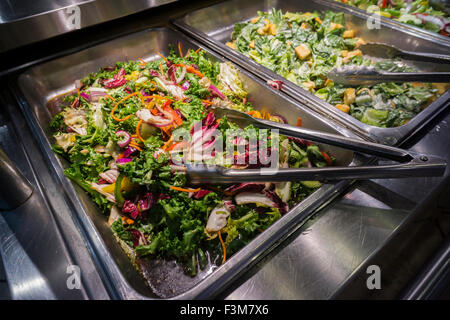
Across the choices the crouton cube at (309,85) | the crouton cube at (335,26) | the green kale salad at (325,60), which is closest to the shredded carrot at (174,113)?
the green kale salad at (325,60)

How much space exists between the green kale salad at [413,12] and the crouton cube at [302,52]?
1.04m

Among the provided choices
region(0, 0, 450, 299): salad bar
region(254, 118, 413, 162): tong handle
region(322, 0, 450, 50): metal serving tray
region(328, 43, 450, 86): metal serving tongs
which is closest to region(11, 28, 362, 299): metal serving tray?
region(0, 0, 450, 299): salad bar

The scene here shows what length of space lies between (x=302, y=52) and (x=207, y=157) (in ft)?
5.50

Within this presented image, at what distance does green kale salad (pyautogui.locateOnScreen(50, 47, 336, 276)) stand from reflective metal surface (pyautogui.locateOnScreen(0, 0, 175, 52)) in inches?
18.2

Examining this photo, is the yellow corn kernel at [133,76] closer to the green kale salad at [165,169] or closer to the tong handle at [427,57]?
the green kale salad at [165,169]

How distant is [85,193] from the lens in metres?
1.42

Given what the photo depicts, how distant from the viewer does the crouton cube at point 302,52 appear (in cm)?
233

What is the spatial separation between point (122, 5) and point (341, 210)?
2.22 meters

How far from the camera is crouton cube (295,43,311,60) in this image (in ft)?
7.63

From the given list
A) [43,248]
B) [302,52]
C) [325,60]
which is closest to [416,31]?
[325,60]

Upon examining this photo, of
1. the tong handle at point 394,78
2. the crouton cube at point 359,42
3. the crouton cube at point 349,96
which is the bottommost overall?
the crouton cube at point 349,96

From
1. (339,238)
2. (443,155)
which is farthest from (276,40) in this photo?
(339,238)

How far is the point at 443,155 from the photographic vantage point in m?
1.41

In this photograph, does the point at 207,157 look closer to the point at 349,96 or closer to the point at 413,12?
the point at 349,96
